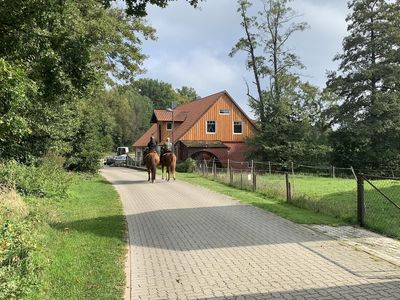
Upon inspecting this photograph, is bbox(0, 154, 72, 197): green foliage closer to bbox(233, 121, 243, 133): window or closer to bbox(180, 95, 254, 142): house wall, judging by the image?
bbox(180, 95, 254, 142): house wall

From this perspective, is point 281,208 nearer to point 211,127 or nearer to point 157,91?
point 211,127

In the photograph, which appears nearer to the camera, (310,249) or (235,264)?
(235,264)

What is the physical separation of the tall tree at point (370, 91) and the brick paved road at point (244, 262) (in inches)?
1431

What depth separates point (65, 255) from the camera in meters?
8.37

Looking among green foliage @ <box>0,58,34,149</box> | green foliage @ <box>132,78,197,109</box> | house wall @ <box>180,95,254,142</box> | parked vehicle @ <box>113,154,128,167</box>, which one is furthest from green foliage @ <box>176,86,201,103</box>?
green foliage @ <box>0,58,34,149</box>

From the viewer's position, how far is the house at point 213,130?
164 ft

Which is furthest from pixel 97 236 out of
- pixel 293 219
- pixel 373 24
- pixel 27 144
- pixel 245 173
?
pixel 373 24

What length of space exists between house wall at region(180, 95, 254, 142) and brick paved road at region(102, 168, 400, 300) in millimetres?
37509

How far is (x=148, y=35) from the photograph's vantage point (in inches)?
1348

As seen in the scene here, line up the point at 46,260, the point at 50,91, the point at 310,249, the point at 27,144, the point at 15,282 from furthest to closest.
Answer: the point at 27,144 → the point at 50,91 → the point at 310,249 → the point at 46,260 → the point at 15,282

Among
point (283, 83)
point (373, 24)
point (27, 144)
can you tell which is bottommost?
point (27, 144)

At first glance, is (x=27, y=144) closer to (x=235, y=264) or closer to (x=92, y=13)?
(x=92, y=13)

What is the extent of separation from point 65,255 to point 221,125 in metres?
44.3

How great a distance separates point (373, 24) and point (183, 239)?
146 feet
